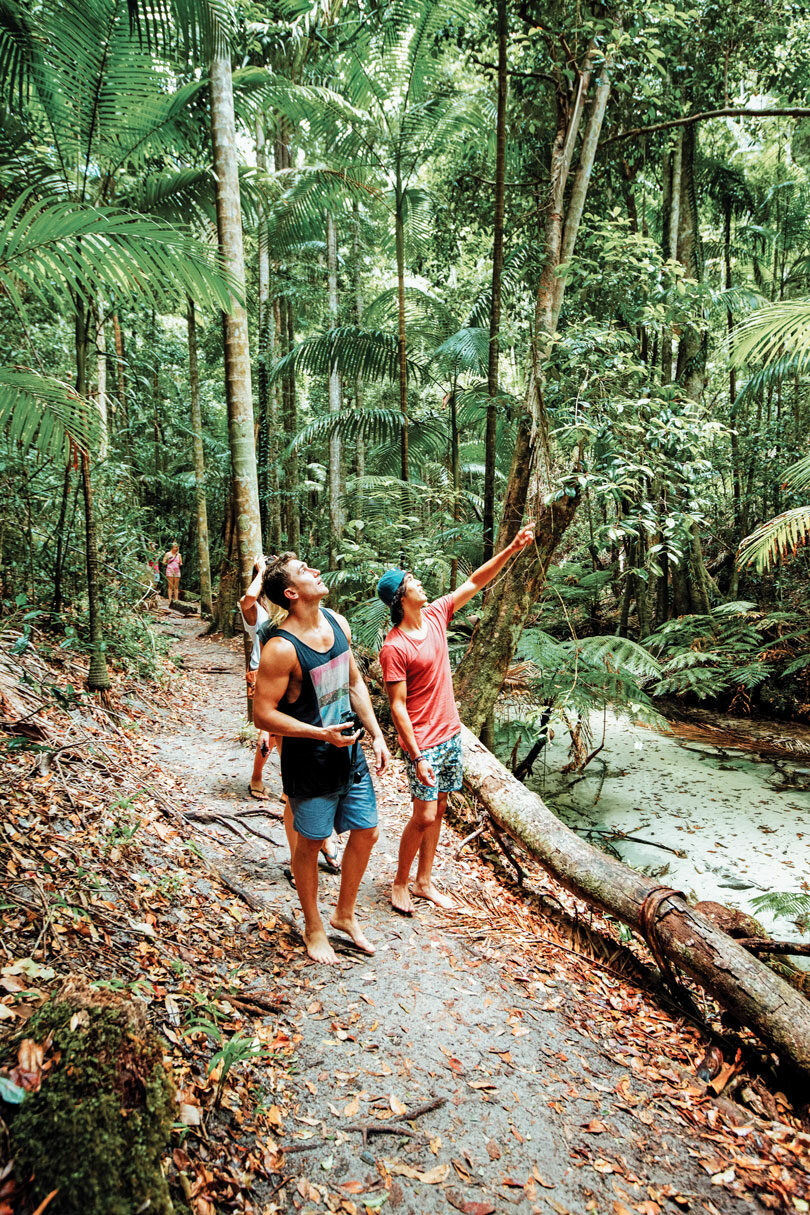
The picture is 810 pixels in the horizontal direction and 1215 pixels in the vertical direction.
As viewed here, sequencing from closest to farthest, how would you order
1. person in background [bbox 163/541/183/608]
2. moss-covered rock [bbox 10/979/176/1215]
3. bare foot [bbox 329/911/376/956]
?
moss-covered rock [bbox 10/979/176/1215] < bare foot [bbox 329/911/376/956] < person in background [bbox 163/541/183/608]

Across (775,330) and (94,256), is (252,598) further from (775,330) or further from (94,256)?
(775,330)

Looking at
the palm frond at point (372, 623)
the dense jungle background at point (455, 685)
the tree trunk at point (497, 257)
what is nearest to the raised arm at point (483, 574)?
the dense jungle background at point (455, 685)

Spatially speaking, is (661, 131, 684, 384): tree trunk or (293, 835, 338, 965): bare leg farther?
(661, 131, 684, 384): tree trunk

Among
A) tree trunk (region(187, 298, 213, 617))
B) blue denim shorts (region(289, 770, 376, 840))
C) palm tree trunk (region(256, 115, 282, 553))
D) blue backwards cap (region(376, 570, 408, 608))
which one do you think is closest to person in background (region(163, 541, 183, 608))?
tree trunk (region(187, 298, 213, 617))

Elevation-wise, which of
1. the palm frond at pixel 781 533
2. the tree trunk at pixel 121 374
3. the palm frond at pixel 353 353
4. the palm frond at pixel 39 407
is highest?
the tree trunk at pixel 121 374

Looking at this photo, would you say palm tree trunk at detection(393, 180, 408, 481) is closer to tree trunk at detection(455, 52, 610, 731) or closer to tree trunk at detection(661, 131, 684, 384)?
tree trunk at detection(455, 52, 610, 731)

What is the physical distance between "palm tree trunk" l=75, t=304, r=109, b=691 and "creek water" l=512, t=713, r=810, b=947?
3.97m

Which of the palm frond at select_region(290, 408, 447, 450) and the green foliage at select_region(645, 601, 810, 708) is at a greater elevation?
the palm frond at select_region(290, 408, 447, 450)

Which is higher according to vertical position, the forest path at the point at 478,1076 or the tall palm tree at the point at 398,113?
the tall palm tree at the point at 398,113

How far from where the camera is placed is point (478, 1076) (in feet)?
7.95

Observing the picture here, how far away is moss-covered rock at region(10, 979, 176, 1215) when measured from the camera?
125 centimetres

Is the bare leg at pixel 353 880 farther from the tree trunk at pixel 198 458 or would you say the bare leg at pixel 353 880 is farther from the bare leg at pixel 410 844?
the tree trunk at pixel 198 458

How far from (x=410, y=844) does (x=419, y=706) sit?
77 centimetres

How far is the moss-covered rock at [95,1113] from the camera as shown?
125 cm
